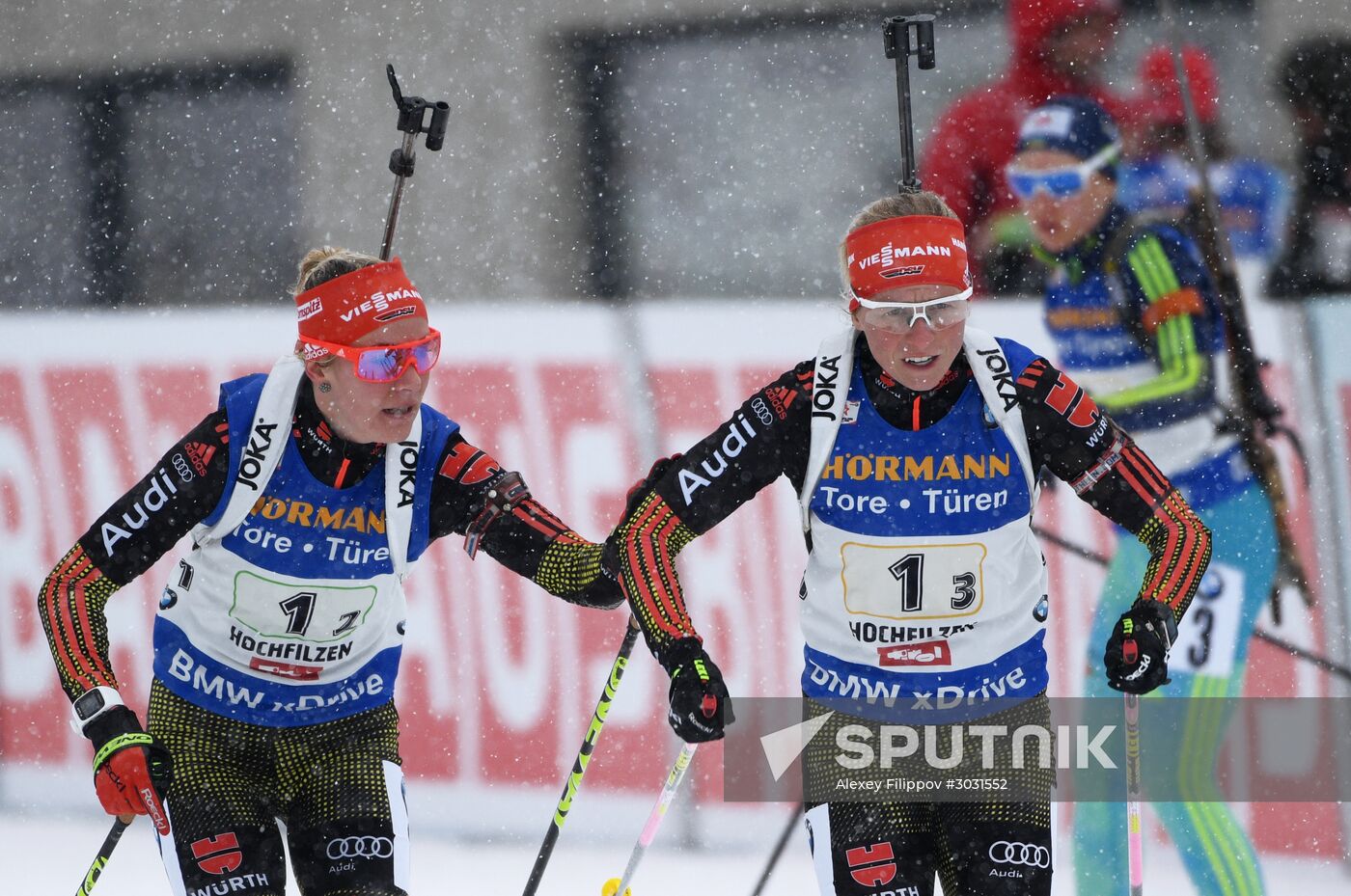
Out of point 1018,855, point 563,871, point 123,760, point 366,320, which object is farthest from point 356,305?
point 563,871

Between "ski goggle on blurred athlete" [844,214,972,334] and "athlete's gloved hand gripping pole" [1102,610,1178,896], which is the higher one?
"ski goggle on blurred athlete" [844,214,972,334]

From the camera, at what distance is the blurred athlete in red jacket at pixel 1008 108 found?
560cm

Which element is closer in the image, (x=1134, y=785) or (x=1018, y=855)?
(x=1018, y=855)

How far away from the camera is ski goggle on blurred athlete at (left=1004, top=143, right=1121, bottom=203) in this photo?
5.20m

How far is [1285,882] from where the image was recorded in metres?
5.21

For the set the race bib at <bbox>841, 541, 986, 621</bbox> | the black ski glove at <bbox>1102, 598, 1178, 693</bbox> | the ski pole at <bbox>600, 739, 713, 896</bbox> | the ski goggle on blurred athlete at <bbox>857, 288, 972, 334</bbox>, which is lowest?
the ski pole at <bbox>600, 739, 713, 896</bbox>

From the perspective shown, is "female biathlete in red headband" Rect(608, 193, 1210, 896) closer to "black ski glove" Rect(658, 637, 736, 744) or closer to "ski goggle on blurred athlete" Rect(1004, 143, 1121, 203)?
"black ski glove" Rect(658, 637, 736, 744)

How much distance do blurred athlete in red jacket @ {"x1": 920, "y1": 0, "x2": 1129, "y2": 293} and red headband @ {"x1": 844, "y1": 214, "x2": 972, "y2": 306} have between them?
2656 millimetres

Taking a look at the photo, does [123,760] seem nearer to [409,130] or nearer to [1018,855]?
[1018,855]

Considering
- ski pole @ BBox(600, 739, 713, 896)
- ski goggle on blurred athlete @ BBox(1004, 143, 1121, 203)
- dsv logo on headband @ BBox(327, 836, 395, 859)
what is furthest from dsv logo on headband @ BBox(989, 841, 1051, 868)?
ski goggle on blurred athlete @ BBox(1004, 143, 1121, 203)

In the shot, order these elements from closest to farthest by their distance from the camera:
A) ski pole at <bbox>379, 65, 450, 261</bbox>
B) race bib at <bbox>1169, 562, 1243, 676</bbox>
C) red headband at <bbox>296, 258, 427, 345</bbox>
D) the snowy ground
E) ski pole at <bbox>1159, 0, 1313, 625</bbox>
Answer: red headband at <bbox>296, 258, 427, 345</bbox> → ski pole at <bbox>379, 65, 450, 261</bbox> → race bib at <bbox>1169, 562, 1243, 676</bbox> → ski pole at <bbox>1159, 0, 1313, 625</bbox> → the snowy ground

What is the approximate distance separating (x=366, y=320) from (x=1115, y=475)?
146cm

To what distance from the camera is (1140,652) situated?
9.41ft

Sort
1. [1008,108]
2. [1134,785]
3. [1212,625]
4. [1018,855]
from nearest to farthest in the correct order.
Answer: [1018,855]
[1134,785]
[1212,625]
[1008,108]
